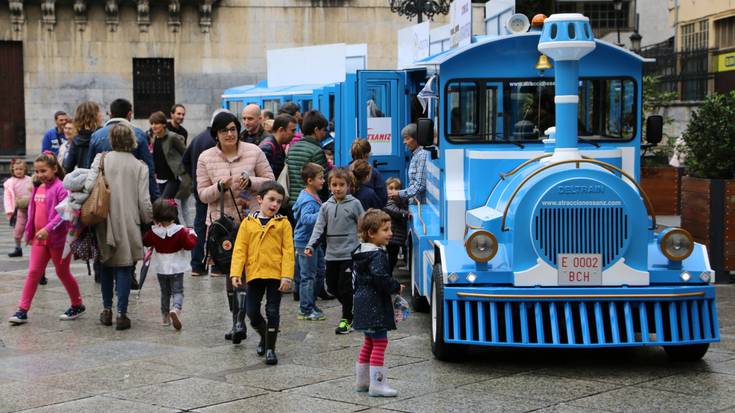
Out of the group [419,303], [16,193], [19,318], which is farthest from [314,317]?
[16,193]

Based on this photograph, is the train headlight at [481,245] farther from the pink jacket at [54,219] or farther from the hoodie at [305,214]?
the pink jacket at [54,219]

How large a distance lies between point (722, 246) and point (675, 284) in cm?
475

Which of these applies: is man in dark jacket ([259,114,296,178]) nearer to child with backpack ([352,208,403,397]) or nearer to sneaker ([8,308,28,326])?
sneaker ([8,308,28,326])

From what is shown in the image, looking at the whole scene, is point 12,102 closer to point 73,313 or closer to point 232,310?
point 73,313

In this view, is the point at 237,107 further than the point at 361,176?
Yes

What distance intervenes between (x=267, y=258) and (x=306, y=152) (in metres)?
3.02

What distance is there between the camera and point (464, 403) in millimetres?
7578

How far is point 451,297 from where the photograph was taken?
859 centimetres

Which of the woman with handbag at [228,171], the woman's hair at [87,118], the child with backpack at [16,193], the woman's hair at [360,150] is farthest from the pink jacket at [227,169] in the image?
the child with backpack at [16,193]

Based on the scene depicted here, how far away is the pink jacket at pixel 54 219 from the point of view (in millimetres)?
10883

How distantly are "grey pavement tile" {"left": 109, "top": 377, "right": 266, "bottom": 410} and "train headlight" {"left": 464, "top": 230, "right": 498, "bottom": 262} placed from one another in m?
1.83

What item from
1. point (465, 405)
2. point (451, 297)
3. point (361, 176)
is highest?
point (361, 176)

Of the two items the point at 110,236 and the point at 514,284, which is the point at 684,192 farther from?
the point at 110,236

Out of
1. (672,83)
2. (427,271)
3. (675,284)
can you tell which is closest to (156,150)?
(427,271)
